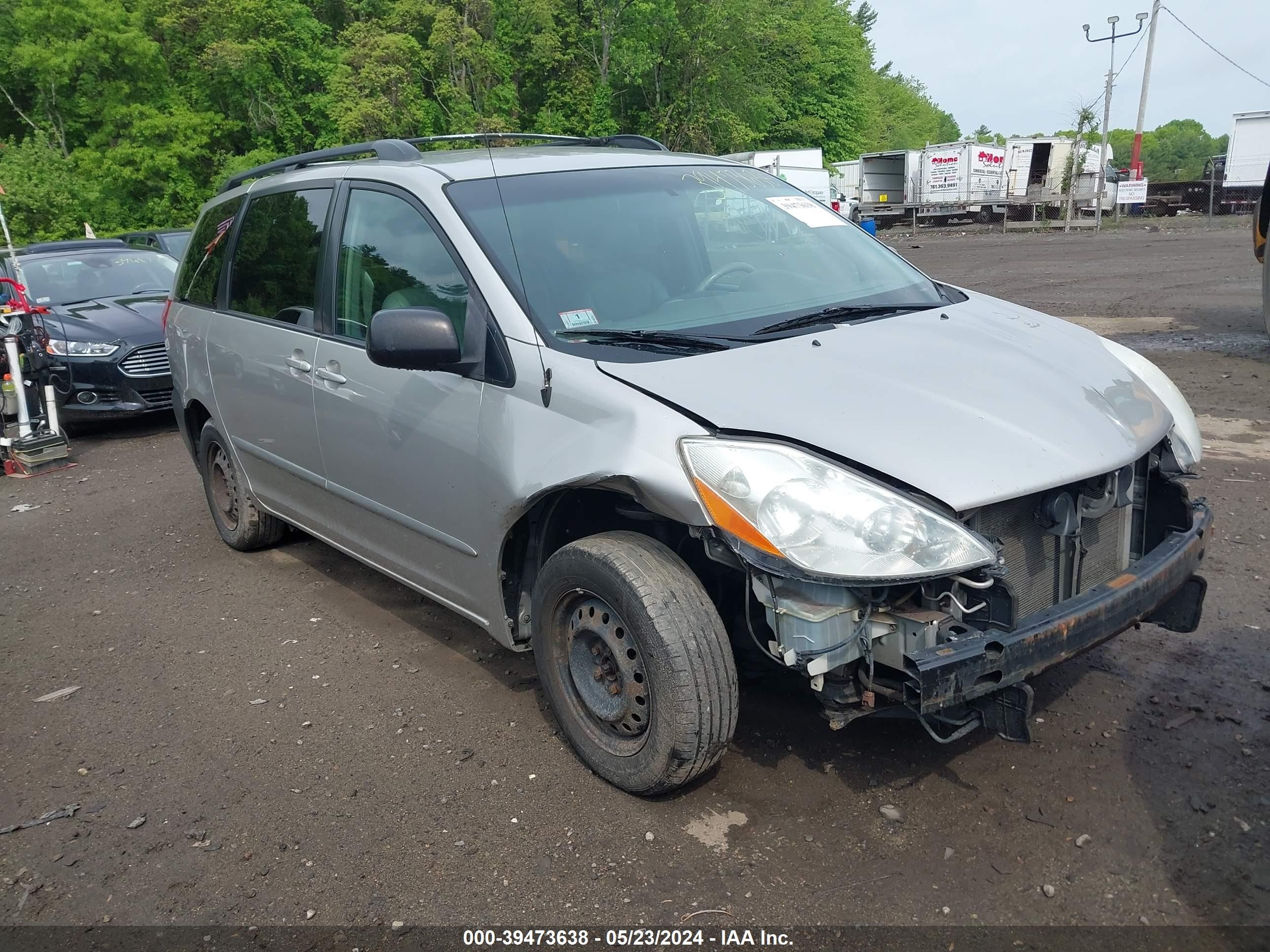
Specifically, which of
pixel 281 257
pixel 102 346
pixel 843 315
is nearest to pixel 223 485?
pixel 281 257

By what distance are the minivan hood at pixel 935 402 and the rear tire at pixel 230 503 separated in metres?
3.13

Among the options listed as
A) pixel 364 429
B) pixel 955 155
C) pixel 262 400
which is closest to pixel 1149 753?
pixel 364 429

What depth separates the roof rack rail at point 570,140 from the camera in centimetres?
467

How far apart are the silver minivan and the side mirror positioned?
10mm

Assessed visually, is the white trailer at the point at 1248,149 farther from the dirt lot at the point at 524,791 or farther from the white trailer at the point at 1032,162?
the dirt lot at the point at 524,791

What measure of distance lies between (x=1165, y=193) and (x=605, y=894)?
132ft

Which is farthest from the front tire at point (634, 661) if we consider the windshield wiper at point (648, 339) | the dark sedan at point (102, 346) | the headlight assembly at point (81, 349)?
the headlight assembly at point (81, 349)

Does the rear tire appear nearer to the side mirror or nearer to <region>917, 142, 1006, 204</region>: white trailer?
the side mirror

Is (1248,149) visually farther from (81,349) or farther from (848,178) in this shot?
(81,349)

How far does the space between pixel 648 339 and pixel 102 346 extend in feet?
25.5

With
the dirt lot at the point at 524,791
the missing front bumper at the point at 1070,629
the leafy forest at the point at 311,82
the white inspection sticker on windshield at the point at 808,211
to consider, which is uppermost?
the leafy forest at the point at 311,82

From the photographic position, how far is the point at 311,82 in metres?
39.7

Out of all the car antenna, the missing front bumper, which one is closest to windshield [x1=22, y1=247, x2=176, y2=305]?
the car antenna

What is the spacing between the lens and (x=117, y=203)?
3475cm
